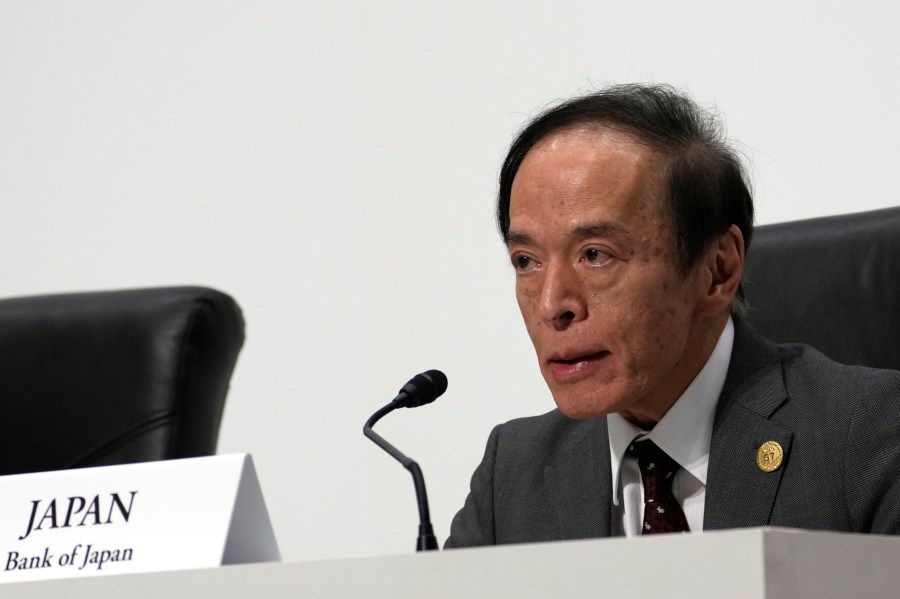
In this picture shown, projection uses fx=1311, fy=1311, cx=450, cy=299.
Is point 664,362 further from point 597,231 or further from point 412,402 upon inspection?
point 412,402

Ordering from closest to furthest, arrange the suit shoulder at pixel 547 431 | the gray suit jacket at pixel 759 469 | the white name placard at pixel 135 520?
1. the white name placard at pixel 135 520
2. the gray suit jacket at pixel 759 469
3. the suit shoulder at pixel 547 431

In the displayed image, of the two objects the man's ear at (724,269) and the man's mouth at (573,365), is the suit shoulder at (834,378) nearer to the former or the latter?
the man's ear at (724,269)

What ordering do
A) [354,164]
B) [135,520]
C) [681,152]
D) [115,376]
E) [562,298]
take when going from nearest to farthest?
[135,520] → [562,298] → [681,152] → [115,376] → [354,164]

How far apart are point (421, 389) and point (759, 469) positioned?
499mm

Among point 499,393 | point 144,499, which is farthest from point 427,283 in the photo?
point 144,499

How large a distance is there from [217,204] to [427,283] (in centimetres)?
62

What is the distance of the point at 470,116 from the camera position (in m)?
2.91

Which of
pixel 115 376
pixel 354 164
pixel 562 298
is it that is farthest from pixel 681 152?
pixel 354 164

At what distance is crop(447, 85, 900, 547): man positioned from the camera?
171cm

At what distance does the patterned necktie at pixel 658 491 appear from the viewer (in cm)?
174

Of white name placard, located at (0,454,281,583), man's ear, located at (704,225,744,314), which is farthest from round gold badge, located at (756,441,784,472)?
white name placard, located at (0,454,281,583)

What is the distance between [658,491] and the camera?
178 cm

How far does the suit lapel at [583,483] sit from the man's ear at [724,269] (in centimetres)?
25

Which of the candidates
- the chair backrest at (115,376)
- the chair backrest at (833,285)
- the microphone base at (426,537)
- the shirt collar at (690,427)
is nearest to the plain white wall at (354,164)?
the chair backrest at (833,285)
